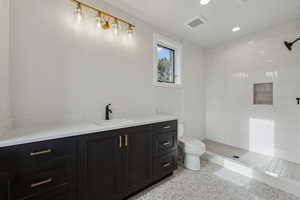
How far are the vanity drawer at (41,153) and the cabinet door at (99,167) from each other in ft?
0.36

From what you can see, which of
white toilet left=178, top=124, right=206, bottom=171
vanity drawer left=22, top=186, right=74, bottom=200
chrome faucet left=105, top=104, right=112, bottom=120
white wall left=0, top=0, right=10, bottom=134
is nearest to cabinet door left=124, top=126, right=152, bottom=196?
chrome faucet left=105, top=104, right=112, bottom=120

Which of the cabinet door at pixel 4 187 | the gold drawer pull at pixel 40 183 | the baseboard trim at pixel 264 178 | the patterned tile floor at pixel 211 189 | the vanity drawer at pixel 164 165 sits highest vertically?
the cabinet door at pixel 4 187

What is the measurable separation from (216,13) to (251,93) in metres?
1.88

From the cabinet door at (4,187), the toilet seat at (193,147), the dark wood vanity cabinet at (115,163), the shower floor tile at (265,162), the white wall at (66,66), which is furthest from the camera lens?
the toilet seat at (193,147)

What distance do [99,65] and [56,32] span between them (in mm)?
578

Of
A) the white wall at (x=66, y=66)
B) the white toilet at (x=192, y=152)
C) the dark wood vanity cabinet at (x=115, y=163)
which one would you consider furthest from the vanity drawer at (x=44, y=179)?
the white toilet at (x=192, y=152)

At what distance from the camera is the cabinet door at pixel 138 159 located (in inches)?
60.7

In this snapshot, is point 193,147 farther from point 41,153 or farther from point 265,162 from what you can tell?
point 41,153

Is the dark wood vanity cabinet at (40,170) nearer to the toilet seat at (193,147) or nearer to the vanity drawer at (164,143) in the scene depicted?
the vanity drawer at (164,143)

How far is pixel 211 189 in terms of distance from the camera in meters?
1.78

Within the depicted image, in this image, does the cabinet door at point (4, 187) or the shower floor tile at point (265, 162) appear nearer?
the cabinet door at point (4, 187)

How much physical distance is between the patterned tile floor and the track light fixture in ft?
7.69

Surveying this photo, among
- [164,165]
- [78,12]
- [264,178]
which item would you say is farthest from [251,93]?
[78,12]

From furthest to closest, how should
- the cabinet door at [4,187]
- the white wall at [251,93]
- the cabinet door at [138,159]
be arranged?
the white wall at [251,93] < the cabinet door at [138,159] < the cabinet door at [4,187]
